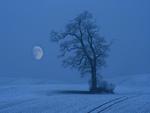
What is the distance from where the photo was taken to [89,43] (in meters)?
27.5

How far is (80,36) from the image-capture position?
89.9 ft

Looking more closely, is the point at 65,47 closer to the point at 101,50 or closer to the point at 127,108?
the point at 101,50

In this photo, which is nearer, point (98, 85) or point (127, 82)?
point (98, 85)

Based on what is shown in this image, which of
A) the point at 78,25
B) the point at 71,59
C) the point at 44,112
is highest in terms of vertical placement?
the point at 78,25

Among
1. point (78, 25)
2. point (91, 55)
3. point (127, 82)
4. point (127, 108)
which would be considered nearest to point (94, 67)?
point (91, 55)

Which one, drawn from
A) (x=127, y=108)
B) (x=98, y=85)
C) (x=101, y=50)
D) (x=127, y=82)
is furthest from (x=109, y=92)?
(x=127, y=82)

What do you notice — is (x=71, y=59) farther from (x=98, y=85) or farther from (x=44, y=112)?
(x=44, y=112)

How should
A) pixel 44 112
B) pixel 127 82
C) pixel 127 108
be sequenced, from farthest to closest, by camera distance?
pixel 127 82 < pixel 127 108 < pixel 44 112

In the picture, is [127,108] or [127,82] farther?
[127,82]

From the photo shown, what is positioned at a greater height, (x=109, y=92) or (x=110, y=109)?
(x=109, y=92)

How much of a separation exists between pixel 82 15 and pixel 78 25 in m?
0.65

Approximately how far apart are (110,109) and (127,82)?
3292 cm

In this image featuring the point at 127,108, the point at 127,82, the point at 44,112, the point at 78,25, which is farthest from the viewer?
the point at 127,82

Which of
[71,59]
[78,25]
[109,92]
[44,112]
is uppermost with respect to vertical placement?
[78,25]
